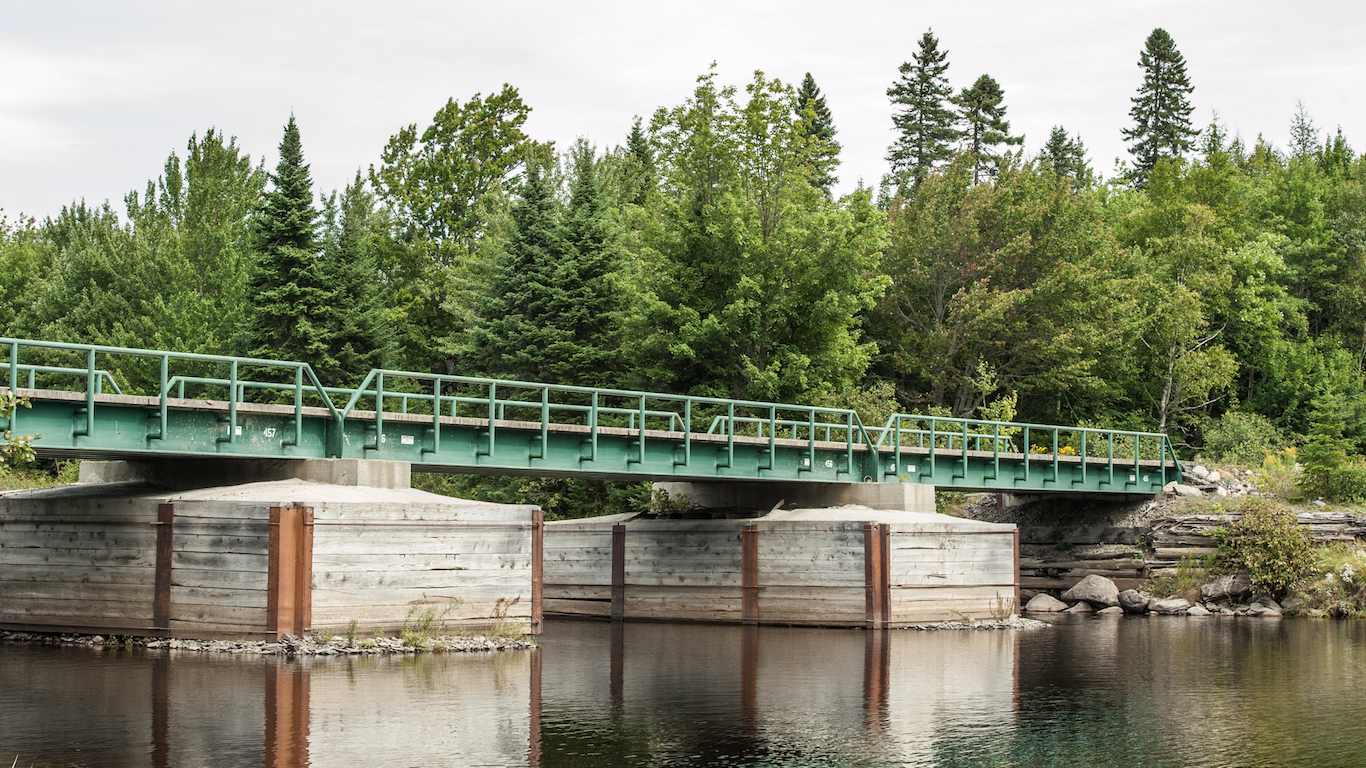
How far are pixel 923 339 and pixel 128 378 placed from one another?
33.4m

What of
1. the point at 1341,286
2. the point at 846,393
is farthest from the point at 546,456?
the point at 1341,286

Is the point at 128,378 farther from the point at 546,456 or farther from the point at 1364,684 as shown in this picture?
the point at 1364,684

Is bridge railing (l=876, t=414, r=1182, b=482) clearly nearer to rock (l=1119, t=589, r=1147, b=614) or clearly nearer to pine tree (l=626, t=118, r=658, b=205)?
rock (l=1119, t=589, r=1147, b=614)

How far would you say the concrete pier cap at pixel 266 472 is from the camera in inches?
1003

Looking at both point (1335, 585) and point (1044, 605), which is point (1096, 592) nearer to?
point (1044, 605)

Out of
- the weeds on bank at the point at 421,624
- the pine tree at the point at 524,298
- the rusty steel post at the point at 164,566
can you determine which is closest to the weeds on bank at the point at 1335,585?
the pine tree at the point at 524,298

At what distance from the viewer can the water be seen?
1538cm

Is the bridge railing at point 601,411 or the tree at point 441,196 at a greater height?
the tree at point 441,196

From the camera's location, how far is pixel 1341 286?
6412 cm

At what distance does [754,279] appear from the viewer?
155 ft

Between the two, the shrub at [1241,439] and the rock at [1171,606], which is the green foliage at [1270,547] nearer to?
the rock at [1171,606]

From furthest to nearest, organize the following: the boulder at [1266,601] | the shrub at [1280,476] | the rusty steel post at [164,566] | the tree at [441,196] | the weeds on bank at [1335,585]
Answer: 1. the tree at [441,196]
2. the shrub at [1280,476]
3. the boulder at [1266,601]
4. the weeds on bank at [1335,585]
5. the rusty steel post at [164,566]

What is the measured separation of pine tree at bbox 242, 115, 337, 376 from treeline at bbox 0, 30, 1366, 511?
12 cm

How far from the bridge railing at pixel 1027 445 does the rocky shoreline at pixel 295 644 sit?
46.9 feet
